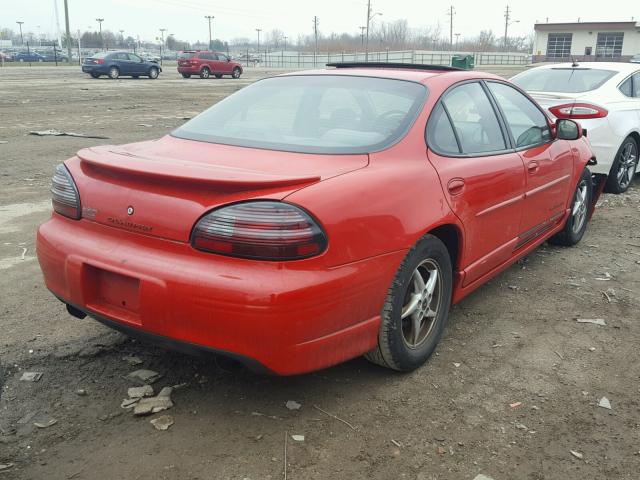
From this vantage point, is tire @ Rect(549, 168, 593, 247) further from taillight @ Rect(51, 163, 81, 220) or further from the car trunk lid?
taillight @ Rect(51, 163, 81, 220)

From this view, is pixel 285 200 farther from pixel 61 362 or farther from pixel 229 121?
pixel 61 362

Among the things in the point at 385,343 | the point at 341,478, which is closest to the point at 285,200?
the point at 385,343

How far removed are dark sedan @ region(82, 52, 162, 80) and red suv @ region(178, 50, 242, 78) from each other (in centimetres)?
215

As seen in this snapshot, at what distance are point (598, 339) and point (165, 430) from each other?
2547mm

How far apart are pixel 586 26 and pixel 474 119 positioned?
2944 inches

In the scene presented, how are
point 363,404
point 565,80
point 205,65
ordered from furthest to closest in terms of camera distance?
point 205,65, point 565,80, point 363,404

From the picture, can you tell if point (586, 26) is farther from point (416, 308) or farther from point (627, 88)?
point (416, 308)

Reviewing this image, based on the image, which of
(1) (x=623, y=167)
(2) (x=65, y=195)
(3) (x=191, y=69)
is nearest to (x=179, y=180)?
(2) (x=65, y=195)

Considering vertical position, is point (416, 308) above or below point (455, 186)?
below

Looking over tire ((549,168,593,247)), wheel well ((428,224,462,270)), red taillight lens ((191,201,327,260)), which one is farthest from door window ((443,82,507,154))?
tire ((549,168,593,247))

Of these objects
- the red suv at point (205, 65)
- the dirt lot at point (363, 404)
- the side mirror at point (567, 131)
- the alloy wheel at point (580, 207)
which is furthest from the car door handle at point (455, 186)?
the red suv at point (205, 65)

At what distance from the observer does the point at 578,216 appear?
18.1 ft

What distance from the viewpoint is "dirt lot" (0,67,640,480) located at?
252 cm

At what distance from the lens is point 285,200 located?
2.46 m
